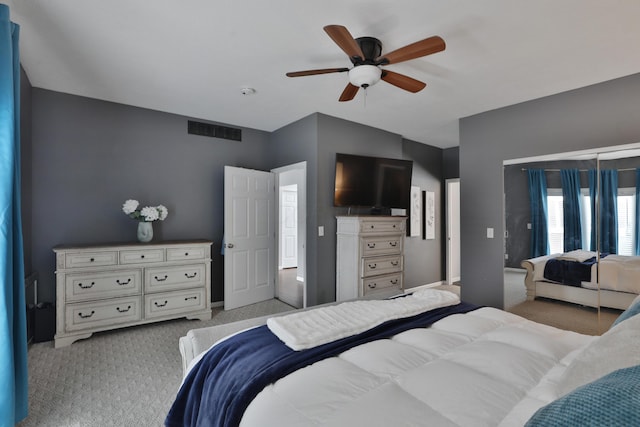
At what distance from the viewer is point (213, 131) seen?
4.34 meters

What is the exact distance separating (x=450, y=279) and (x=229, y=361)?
5305 millimetres

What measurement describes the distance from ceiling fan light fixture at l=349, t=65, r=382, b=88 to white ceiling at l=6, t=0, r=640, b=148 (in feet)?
0.79

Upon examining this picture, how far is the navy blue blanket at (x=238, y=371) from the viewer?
1065 mm

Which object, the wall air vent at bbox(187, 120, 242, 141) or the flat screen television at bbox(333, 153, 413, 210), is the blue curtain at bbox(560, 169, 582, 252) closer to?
the flat screen television at bbox(333, 153, 413, 210)

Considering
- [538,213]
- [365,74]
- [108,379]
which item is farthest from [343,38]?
[108,379]

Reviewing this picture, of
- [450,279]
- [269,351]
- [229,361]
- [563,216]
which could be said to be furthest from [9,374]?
[450,279]

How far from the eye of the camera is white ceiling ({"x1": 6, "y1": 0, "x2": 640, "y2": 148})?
1972 mm

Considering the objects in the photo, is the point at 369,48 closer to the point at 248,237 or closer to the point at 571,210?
the point at 571,210

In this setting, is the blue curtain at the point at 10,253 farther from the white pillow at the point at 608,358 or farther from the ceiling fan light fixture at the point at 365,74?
the white pillow at the point at 608,358

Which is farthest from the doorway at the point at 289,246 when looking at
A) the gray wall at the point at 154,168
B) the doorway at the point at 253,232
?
the gray wall at the point at 154,168

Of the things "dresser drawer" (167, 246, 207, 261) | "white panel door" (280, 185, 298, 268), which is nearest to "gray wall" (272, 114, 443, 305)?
"dresser drawer" (167, 246, 207, 261)

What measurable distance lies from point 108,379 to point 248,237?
7.55ft

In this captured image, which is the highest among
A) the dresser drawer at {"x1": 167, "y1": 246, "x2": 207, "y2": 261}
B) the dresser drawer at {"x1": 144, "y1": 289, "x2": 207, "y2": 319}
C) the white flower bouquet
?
the white flower bouquet


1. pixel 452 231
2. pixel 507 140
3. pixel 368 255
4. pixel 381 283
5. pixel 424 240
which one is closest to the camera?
pixel 507 140
